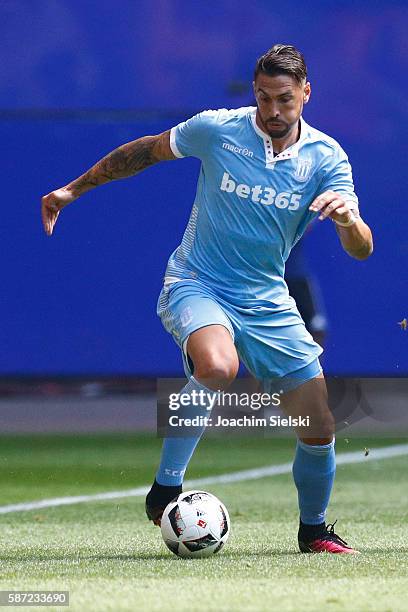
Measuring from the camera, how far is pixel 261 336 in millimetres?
5723

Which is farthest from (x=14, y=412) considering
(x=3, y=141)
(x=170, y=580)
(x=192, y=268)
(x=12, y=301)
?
(x=170, y=580)

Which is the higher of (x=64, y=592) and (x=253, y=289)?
(x=253, y=289)

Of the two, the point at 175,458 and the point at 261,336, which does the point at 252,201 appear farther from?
the point at 175,458

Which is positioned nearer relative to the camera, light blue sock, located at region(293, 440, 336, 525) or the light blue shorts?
the light blue shorts

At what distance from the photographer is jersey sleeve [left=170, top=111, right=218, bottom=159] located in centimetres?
585

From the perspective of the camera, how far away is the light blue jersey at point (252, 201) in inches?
225

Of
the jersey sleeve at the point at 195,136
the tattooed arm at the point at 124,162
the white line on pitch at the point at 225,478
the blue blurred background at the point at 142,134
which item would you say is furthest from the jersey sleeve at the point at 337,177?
the blue blurred background at the point at 142,134

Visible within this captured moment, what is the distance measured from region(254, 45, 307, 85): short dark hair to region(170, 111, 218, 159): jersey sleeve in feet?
1.18

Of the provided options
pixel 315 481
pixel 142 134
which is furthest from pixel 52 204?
pixel 142 134

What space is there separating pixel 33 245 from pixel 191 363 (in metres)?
5.21

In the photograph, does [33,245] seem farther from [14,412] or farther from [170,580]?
[170,580]

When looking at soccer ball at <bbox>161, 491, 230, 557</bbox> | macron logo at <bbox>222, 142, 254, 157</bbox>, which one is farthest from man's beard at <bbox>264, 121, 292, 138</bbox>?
soccer ball at <bbox>161, 491, 230, 557</bbox>

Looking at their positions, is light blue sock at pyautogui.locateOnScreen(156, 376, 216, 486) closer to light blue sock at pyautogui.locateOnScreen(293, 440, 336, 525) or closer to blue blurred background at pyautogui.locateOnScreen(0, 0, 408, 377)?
light blue sock at pyautogui.locateOnScreen(293, 440, 336, 525)

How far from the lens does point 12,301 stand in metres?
10.6
